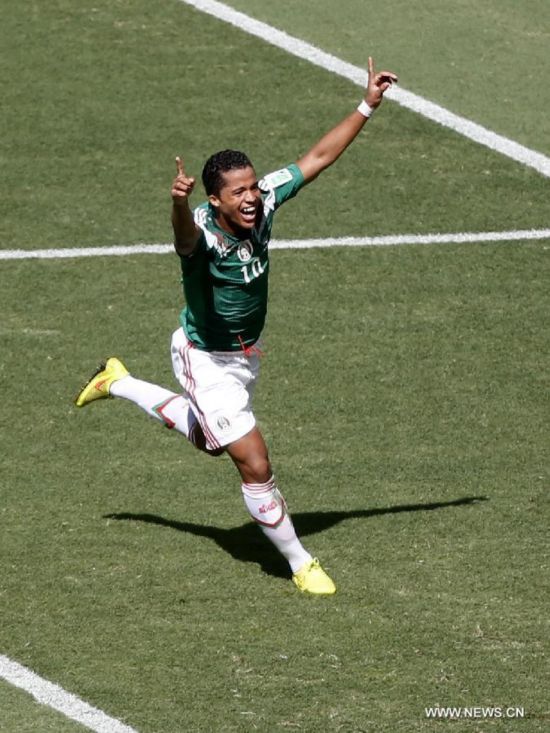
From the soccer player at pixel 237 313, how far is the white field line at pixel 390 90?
572 cm

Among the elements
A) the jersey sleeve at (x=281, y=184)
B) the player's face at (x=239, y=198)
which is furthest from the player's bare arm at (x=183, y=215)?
the jersey sleeve at (x=281, y=184)

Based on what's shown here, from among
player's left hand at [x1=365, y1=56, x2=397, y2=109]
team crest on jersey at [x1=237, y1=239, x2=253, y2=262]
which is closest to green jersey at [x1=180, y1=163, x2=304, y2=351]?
team crest on jersey at [x1=237, y1=239, x2=253, y2=262]

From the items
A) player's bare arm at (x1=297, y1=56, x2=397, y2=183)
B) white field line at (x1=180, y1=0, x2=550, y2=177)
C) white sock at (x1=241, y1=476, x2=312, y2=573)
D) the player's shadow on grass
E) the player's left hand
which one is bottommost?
the player's shadow on grass

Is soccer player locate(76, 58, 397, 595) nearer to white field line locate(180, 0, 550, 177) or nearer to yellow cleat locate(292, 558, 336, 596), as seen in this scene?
yellow cleat locate(292, 558, 336, 596)

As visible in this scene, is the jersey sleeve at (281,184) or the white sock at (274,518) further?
the jersey sleeve at (281,184)

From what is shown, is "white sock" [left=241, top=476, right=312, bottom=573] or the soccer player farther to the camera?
"white sock" [left=241, top=476, right=312, bottom=573]

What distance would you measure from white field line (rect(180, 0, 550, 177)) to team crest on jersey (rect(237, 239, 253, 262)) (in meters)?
6.20

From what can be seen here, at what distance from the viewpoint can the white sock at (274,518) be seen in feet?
29.9

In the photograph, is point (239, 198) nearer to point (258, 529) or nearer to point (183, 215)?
point (183, 215)

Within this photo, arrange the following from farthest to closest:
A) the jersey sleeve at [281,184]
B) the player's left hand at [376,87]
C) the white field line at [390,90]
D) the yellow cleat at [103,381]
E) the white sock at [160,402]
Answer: the white field line at [390,90], the yellow cleat at [103,381], the white sock at [160,402], the player's left hand at [376,87], the jersey sleeve at [281,184]

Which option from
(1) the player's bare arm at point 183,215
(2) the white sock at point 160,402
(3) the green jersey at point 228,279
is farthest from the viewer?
(2) the white sock at point 160,402

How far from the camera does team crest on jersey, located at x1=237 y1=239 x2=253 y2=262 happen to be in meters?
9.12

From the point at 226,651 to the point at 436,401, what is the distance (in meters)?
3.31

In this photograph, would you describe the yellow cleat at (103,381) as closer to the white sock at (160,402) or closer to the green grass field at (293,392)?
the white sock at (160,402)
